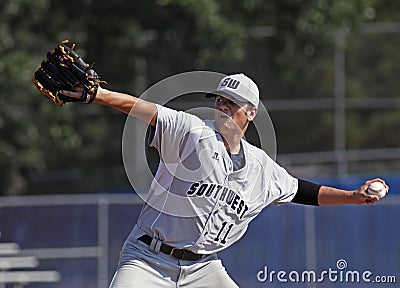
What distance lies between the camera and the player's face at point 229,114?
20.9 ft

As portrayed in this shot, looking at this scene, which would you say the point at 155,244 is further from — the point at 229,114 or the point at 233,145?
the point at 229,114

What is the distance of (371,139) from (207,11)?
561cm

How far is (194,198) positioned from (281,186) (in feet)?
2.50

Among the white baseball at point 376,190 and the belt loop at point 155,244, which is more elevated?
the white baseball at point 376,190

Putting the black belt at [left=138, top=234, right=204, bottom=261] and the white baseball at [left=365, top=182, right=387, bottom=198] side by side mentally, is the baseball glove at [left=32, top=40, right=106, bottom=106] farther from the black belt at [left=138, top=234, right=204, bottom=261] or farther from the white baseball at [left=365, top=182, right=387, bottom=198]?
the white baseball at [left=365, top=182, right=387, bottom=198]

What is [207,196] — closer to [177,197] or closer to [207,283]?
[177,197]

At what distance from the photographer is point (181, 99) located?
17.9 meters

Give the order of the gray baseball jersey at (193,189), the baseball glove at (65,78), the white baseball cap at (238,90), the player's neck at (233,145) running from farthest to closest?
1. the player's neck at (233,145)
2. the white baseball cap at (238,90)
3. the gray baseball jersey at (193,189)
4. the baseball glove at (65,78)

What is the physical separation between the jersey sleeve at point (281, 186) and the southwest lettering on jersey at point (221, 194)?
0.31 meters

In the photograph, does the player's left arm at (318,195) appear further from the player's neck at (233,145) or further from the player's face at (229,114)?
the player's face at (229,114)

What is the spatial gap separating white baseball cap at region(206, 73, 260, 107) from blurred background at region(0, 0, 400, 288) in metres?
4.93

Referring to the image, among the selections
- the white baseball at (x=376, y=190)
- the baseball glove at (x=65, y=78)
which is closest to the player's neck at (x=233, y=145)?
the white baseball at (x=376, y=190)

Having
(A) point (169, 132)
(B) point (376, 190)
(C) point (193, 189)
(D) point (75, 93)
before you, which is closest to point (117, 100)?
(D) point (75, 93)

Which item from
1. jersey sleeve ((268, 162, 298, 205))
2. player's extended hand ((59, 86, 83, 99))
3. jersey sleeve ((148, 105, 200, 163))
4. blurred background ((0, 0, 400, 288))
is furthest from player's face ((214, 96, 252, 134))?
blurred background ((0, 0, 400, 288))
